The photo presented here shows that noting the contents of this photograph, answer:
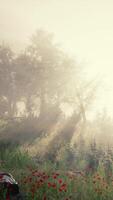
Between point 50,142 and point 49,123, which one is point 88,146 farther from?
point 49,123

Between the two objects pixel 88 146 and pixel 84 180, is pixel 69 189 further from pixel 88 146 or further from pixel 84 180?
pixel 88 146


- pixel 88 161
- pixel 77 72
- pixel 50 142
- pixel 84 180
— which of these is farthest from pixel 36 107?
pixel 84 180

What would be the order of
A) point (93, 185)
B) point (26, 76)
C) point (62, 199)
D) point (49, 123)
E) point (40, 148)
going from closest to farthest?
1. point (62, 199)
2. point (93, 185)
3. point (40, 148)
4. point (49, 123)
5. point (26, 76)

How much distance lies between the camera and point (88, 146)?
790 inches

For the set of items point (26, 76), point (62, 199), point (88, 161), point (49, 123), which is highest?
point (26, 76)

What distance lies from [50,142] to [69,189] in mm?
10026

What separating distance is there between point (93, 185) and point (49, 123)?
1747 cm

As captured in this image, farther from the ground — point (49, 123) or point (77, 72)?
point (77, 72)

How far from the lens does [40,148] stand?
63.0 ft

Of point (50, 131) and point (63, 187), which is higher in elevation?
point (50, 131)

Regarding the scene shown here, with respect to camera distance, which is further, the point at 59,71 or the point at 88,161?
the point at 59,71

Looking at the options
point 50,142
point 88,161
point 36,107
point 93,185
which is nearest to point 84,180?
point 93,185

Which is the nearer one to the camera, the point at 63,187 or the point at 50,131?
the point at 63,187

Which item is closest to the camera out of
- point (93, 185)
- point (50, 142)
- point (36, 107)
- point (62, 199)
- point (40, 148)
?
point (62, 199)
